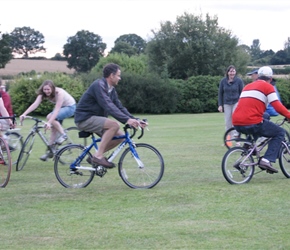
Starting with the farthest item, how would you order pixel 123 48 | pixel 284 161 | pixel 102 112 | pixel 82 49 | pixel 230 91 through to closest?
1. pixel 82 49
2. pixel 123 48
3. pixel 230 91
4. pixel 284 161
5. pixel 102 112

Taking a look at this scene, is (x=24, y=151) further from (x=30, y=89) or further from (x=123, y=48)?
(x=123, y=48)

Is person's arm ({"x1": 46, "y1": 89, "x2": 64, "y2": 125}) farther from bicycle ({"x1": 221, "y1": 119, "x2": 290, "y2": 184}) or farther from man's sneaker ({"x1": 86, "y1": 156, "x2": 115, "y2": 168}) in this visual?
bicycle ({"x1": 221, "y1": 119, "x2": 290, "y2": 184})

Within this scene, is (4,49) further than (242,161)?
Yes

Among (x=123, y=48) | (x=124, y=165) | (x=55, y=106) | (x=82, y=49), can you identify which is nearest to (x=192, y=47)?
(x=55, y=106)

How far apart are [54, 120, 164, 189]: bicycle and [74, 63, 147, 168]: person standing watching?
0.41ft

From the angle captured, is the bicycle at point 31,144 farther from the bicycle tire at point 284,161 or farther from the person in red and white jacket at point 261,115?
the bicycle tire at point 284,161

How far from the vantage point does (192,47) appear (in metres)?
54.9

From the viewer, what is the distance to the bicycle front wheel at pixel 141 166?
1009 cm

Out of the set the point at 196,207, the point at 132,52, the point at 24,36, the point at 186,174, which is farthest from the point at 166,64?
the point at 24,36

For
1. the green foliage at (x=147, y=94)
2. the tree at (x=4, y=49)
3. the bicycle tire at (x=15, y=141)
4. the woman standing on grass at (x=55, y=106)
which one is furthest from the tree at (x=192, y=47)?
the woman standing on grass at (x=55, y=106)

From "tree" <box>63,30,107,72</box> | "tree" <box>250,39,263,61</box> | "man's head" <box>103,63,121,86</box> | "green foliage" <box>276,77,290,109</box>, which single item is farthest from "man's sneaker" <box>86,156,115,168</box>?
"tree" <box>250,39,263,61</box>

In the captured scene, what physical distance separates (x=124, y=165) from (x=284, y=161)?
289 cm

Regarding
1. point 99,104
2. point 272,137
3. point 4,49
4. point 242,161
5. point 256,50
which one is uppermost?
point 99,104

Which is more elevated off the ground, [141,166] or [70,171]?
[141,166]
